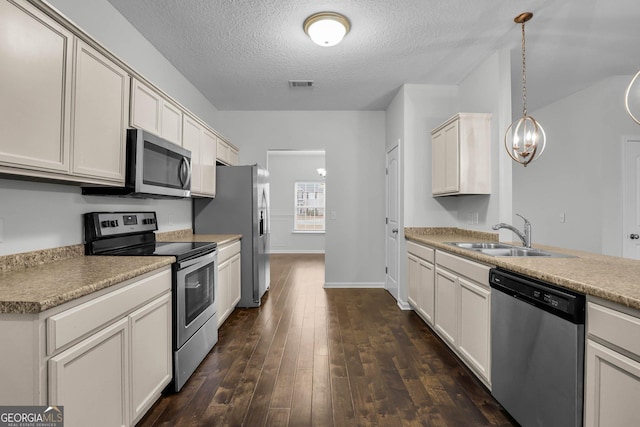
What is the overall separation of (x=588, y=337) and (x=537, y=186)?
13.5 feet

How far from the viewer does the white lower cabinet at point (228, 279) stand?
2.93m

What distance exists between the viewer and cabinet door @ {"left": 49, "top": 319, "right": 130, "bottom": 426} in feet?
3.65

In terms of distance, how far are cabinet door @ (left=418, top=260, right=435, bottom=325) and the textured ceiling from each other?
210cm

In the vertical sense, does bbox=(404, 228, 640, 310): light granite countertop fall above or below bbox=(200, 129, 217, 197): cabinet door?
below

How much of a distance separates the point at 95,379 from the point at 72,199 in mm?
1197

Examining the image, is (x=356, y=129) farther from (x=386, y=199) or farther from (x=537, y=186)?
(x=537, y=186)

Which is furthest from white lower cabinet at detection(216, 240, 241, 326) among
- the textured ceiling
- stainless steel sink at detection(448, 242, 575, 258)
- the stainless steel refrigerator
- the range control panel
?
stainless steel sink at detection(448, 242, 575, 258)

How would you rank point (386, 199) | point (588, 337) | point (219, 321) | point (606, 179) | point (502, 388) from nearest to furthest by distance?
point (588, 337)
point (502, 388)
point (219, 321)
point (606, 179)
point (386, 199)

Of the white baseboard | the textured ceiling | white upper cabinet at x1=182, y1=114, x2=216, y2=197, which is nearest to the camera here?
the textured ceiling

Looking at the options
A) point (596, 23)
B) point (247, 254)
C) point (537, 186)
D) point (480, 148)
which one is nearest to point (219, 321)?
point (247, 254)

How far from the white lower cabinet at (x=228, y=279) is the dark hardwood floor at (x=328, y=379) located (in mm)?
186

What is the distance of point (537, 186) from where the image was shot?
461 centimetres

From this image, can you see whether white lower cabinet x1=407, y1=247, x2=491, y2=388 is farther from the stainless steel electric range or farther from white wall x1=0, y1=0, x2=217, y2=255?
white wall x1=0, y1=0, x2=217, y2=255

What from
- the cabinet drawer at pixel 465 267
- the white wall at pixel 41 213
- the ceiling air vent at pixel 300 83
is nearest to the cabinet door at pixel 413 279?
the cabinet drawer at pixel 465 267
